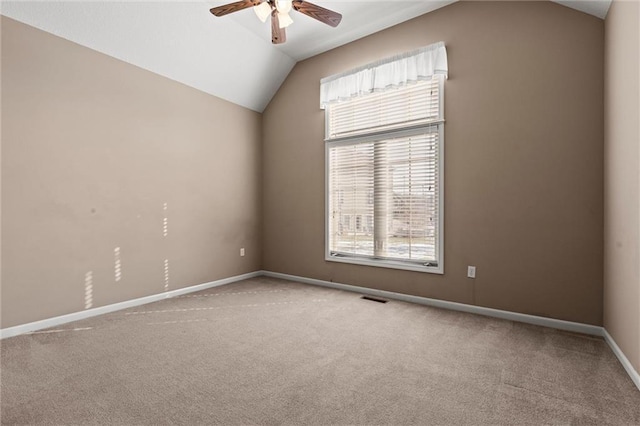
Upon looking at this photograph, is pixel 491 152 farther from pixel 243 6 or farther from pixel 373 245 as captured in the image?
pixel 243 6

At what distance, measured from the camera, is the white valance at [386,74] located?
3.38 metres

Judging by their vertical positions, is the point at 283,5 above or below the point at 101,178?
above

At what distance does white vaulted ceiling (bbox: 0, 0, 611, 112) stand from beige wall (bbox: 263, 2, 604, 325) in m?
0.30

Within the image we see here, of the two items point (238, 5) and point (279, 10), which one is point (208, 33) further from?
point (279, 10)

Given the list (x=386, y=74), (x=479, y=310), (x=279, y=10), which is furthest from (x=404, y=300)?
(x=279, y=10)

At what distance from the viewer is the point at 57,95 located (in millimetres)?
2920

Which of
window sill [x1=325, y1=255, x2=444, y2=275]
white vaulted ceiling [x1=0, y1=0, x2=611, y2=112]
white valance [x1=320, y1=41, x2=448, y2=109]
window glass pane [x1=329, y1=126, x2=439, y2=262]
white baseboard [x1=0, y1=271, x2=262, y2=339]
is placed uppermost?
white vaulted ceiling [x1=0, y1=0, x2=611, y2=112]

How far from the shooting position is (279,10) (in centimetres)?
261

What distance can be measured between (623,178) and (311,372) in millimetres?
2521

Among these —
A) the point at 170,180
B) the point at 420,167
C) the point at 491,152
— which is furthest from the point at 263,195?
the point at 491,152

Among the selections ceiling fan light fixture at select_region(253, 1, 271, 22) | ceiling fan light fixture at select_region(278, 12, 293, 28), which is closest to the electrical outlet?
ceiling fan light fixture at select_region(278, 12, 293, 28)

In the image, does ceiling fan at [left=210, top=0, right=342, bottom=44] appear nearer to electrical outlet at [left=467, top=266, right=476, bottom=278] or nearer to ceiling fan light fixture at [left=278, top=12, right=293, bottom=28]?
ceiling fan light fixture at [left=278, top=12, right=293, bottom=28]

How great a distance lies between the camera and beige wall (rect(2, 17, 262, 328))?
2.72 metres

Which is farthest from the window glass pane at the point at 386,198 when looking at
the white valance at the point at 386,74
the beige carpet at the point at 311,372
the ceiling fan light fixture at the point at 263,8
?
the ceiling fan light fixture at the point at 263,8
